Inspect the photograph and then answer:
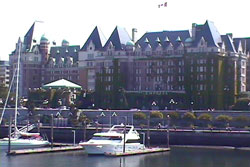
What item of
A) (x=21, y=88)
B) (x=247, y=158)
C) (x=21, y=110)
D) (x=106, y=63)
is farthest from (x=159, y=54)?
(x=247, y=158)

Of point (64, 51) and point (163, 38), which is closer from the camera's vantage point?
point (163, 38)

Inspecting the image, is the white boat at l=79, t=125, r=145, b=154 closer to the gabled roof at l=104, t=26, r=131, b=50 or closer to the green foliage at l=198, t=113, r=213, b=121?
the green foliage at l=198, t=113, r=213, b=121

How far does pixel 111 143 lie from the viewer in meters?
87.9

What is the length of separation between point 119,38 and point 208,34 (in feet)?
77.2

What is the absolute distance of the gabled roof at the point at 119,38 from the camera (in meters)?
153

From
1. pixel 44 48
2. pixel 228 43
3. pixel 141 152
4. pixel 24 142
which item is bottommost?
pixel 141 152

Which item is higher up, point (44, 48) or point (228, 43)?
point (44, 48)

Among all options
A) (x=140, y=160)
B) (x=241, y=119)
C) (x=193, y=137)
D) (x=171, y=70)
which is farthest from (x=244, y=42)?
(x=140, y=160)

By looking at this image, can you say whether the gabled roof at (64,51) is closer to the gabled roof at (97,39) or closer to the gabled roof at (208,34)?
the gabled roof at (97,39)

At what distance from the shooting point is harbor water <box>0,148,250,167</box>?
75.3 m

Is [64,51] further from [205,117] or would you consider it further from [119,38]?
[205,117]

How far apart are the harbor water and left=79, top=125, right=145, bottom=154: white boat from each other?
160 cm

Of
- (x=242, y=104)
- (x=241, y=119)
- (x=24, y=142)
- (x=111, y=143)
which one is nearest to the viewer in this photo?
(x=111, y=143)

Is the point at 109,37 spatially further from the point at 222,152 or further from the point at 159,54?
the point at 222,152
